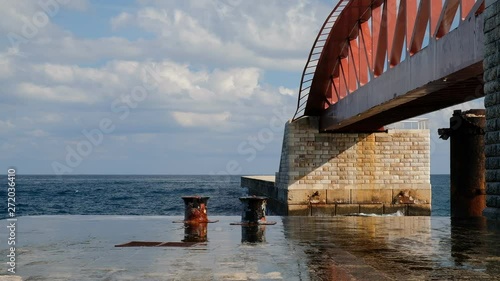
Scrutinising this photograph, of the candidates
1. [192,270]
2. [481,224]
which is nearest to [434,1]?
[481,224]

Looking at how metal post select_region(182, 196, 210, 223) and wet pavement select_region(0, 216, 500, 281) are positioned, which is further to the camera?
metal post select_region(182, 196, 210, 223)

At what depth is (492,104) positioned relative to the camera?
15.9 m

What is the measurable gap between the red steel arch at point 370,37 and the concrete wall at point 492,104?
2409 mm

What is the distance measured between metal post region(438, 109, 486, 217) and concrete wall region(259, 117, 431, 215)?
18847 mm

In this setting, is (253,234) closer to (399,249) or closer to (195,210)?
(399,249)

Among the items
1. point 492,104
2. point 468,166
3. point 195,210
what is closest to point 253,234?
point 195,210

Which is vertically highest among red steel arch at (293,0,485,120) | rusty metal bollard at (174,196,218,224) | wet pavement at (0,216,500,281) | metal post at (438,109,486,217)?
red steel arch at (293,0,485,120)

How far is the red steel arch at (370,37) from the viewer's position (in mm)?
23102

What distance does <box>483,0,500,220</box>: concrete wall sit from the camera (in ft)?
51.2

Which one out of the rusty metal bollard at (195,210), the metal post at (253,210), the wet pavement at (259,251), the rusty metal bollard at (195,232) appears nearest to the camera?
the wet pavement at (259,251)

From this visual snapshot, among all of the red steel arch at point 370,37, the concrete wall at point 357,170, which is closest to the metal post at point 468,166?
the red steel arch at point 370,37

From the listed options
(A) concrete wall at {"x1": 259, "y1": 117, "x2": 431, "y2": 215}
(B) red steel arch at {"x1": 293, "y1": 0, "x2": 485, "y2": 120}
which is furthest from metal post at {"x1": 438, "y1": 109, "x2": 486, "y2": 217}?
(A) concrete wall at {"x1": 259, "y1": 117, "x2": 431, "y2": 215}

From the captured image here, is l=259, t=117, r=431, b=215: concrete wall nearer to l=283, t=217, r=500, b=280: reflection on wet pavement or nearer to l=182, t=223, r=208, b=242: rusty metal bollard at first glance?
l=283, t=217, r=500, b=280: reflection on wet pavement

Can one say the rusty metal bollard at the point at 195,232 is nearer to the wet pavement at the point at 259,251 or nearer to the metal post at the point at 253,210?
the wet pavement at the point at 259,251
